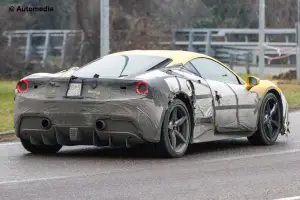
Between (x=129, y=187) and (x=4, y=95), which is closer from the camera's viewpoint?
(x=129, y=187)

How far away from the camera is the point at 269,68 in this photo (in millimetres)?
42344

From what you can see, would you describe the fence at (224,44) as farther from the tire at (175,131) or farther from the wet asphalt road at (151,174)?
the tire at (175,131)

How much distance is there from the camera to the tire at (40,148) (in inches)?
511

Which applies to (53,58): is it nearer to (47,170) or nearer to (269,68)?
(269,68)

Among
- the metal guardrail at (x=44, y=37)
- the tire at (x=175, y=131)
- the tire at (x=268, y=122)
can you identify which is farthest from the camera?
the metal guardrail at (x=44, y=37)

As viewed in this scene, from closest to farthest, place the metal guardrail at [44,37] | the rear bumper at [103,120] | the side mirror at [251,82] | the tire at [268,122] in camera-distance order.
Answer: the rear bumper at [103,120] → the side mirror at [251,82] → the tire at [268,122] → the metal guardrail at [44,37]

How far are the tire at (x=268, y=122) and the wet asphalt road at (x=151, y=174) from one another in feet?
0.72

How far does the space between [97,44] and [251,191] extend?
965 inches

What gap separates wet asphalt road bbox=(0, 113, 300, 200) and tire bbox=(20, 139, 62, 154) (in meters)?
0.09

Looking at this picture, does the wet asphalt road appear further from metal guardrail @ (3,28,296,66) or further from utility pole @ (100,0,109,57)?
metal guardrail @ (3,28,296,66)

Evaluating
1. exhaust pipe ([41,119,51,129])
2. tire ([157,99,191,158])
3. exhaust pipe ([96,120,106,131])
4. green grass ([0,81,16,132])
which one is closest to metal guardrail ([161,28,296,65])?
green grass ([0,81,16,132])

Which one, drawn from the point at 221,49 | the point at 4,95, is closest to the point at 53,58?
the point at 221,49

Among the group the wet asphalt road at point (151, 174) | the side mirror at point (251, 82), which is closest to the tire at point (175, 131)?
the wet asphalt road at point (151, 174)

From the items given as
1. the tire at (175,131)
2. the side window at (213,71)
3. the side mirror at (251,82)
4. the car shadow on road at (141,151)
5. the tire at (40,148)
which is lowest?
the car shadow on road at (141,151)
